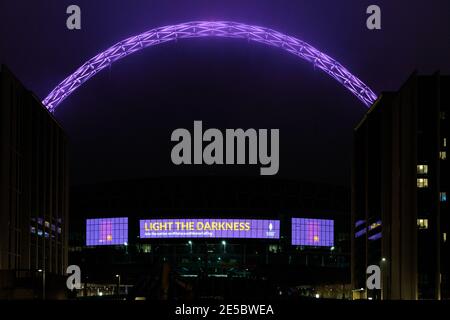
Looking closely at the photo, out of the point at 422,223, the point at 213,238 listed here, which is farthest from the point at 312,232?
the point at 422,223

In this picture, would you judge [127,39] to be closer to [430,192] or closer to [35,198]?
[35,198]

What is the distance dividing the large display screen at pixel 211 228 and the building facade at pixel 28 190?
34.5 m

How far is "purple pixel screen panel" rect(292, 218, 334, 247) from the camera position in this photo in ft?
523

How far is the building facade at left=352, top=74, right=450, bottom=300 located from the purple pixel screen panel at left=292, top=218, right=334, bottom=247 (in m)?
51.5

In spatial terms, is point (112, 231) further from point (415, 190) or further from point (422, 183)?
point (415, 190)

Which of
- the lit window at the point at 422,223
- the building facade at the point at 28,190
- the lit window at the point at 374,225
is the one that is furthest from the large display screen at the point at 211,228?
the lit window at the point at 422,223

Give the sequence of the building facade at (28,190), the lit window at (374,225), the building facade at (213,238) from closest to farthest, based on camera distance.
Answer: the building facade at (28,190) → the lit window at (374,225) → the building facade at (213,238)

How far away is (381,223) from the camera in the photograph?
353 feet

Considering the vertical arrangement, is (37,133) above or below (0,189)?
above

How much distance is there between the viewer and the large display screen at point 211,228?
6240 inches

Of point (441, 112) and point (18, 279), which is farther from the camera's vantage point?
point (441, 112)

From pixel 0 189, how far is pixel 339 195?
305 ft

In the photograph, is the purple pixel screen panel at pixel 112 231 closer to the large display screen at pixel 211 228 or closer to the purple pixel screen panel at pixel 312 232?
the large display screen at pixel 211 228
